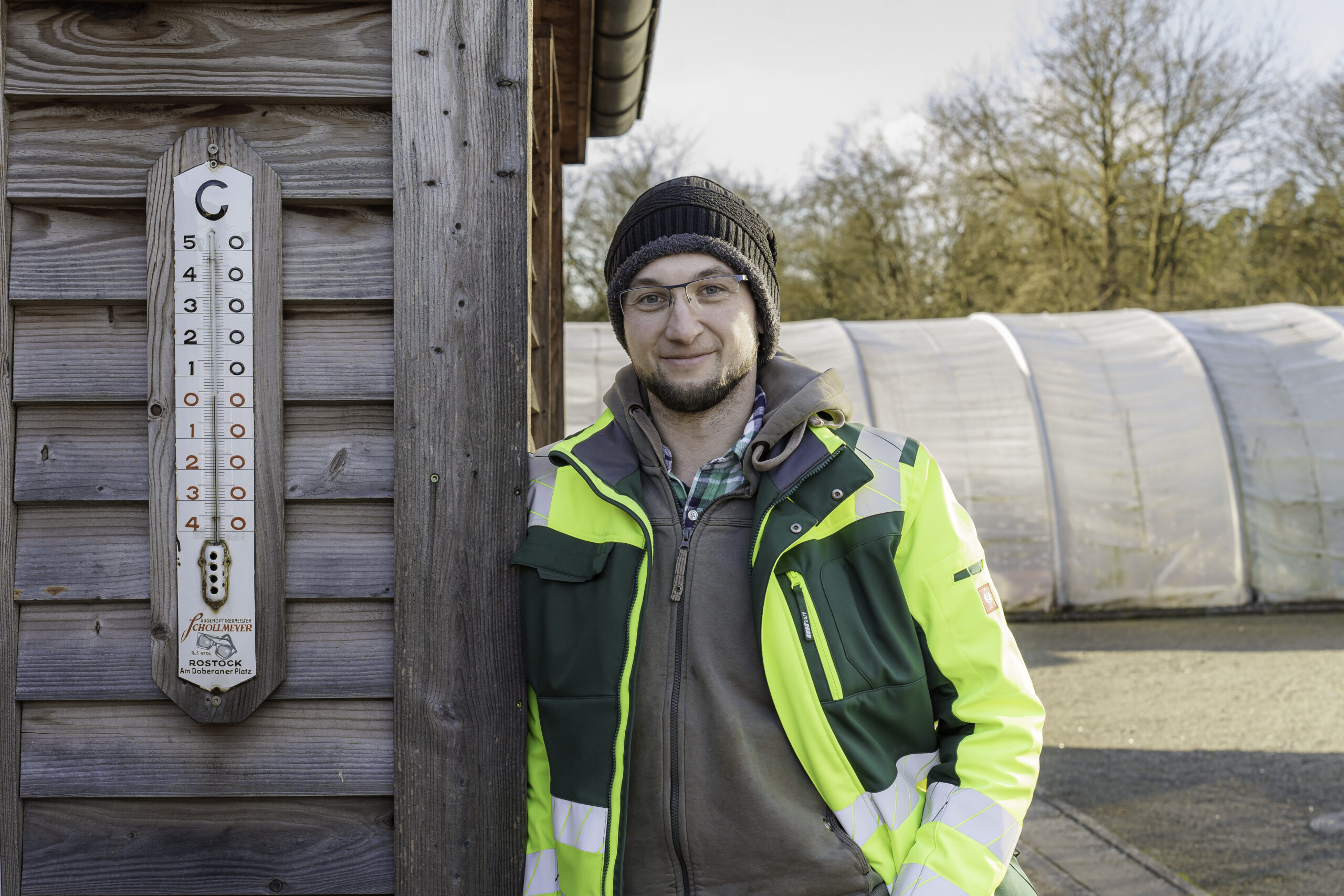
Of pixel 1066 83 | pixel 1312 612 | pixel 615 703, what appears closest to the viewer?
pixel 615 703

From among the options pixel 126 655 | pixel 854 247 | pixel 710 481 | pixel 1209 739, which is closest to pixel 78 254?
pixel 126 655

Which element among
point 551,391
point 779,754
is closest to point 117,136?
point 779,754

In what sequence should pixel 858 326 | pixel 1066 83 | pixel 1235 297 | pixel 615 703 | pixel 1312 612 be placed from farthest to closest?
pixel 1066 83, pixel 1235 297, pixel 858 326, pixel 1312 612, pixel 615 703

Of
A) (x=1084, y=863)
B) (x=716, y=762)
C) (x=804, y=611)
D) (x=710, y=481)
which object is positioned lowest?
(x=1084, y=863)

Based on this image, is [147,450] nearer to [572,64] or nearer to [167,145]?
[167,145]

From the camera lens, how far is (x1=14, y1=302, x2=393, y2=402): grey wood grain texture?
1.80 meters

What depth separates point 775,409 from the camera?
192 centimetres

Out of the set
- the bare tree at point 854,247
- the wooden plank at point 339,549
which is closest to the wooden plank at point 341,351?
the wooden plank at point 339,549

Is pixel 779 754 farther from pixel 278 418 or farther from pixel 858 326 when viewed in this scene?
pixel 858 326

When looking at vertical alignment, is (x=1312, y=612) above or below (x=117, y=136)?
below

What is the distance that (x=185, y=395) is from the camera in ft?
5.82

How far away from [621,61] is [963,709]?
323 centimetres

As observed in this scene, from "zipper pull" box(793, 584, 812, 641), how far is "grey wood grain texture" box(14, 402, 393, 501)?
711 millimetres

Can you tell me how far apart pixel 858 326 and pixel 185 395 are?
10.7m
